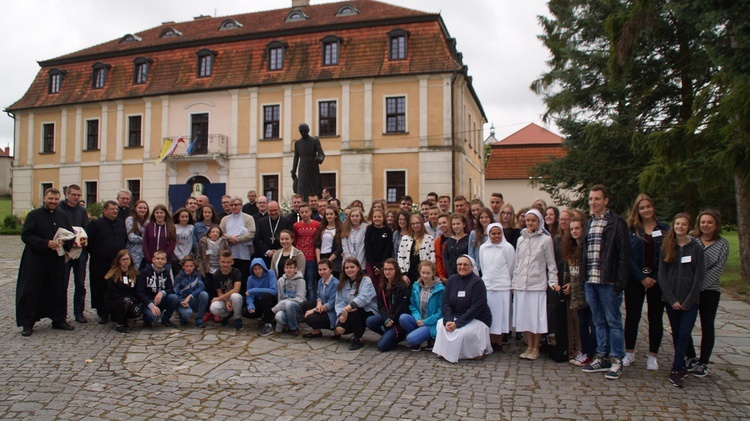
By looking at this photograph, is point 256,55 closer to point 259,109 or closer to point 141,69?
point 259,109

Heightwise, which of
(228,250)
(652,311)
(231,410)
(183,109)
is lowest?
(231,410)

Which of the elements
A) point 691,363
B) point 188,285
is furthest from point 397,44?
point 691,363

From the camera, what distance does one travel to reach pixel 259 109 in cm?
2967

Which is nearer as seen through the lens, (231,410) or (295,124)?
(231,410)

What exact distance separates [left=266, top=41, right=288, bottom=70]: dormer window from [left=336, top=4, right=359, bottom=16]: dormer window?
12.7 feet

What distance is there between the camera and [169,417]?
4723 mm

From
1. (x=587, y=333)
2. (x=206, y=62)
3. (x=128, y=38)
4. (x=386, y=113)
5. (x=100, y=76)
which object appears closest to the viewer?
(x=587, y=333)

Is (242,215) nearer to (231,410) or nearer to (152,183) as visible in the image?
(231,410)

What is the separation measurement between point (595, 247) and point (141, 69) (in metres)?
31.7

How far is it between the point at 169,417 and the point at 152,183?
94.1ft

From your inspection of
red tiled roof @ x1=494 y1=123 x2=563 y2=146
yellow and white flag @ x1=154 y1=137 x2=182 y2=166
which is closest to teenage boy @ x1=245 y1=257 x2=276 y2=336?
yellow and white flag @ x1=154 y1=137 x2=182 y2=166

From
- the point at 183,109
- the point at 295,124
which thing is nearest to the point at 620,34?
the point at 295,124

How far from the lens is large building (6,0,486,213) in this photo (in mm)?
27672

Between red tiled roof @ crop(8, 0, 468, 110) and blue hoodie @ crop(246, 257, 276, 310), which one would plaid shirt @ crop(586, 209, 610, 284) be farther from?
red tiled roof @ crop(8, 0, 468, 110)
